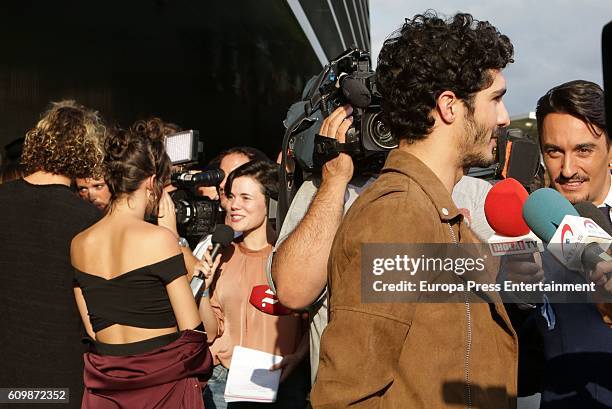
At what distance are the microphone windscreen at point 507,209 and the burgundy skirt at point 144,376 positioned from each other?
1319 mm

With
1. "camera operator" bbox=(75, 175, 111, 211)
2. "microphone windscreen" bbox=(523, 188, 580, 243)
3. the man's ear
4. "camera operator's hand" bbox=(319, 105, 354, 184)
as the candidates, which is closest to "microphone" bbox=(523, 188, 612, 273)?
"microphone windscreen" bbox=(523, 188, 580, 243)

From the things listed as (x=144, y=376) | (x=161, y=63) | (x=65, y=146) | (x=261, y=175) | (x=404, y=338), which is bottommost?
(x=144, y=376)

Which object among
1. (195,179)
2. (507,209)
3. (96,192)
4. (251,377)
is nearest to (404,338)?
(507,209)

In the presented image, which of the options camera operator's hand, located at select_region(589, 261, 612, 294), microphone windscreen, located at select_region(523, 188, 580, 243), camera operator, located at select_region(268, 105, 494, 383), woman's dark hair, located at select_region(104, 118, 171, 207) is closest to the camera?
camera operator's hand, located at select_region(589, 261, 612, 294)

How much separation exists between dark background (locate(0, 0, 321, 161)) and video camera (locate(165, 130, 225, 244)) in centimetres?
198

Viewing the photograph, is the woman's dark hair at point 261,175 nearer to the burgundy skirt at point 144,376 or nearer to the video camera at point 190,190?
the video camera at point 190,190

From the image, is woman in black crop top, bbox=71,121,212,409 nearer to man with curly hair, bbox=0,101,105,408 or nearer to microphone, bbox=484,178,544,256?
man with curly hair, bbox=0,101,105,408

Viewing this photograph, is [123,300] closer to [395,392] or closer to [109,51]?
[395,392]

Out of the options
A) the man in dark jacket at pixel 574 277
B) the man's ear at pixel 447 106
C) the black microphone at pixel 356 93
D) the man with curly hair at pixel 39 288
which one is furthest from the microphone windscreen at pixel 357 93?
the man with curly hair at pixel 39 288

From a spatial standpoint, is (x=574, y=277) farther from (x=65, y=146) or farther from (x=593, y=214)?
(x=65, y=146)

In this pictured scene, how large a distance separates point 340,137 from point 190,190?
4.75ft

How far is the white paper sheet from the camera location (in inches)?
122

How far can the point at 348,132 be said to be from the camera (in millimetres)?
2477

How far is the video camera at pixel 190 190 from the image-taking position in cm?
354
